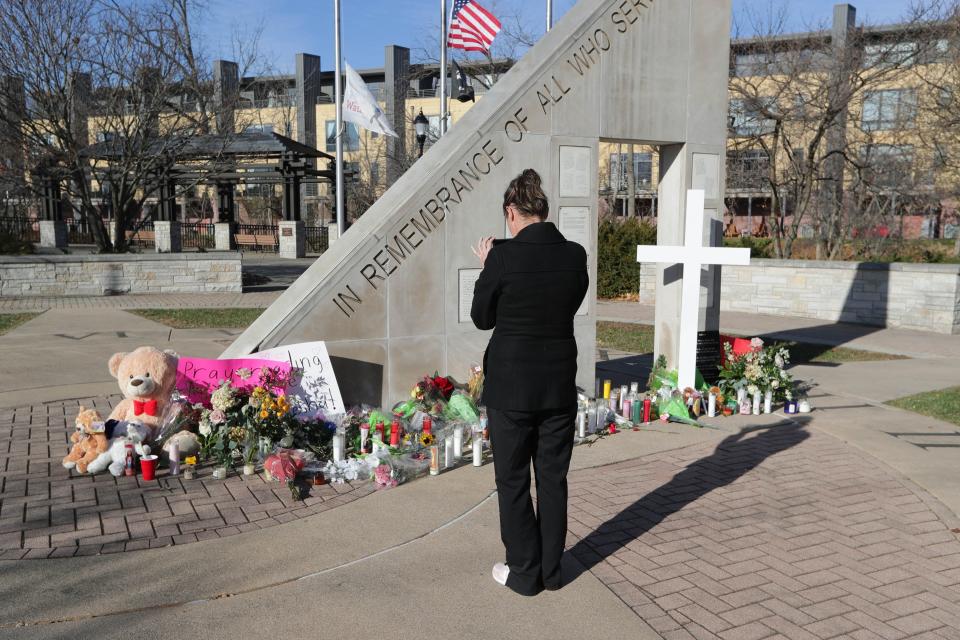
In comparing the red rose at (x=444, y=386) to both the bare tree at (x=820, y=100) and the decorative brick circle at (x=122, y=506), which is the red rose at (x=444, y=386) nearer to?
the decorative brick circle at (x=122, y=506)

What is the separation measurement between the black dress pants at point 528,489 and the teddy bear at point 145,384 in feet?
10.1

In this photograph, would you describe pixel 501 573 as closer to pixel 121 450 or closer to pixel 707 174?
pixel 121 450

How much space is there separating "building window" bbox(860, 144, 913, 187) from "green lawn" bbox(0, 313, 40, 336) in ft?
62.1

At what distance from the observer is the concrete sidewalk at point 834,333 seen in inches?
484

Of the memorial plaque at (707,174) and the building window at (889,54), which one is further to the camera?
the building window at (889,54)

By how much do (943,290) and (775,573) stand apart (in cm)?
1219

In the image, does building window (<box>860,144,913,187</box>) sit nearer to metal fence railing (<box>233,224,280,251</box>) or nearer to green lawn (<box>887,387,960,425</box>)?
green lawn (<box>887,387,960,425</box>)

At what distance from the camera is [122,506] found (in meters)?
4.92

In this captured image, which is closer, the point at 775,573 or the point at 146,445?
the point at 775,573

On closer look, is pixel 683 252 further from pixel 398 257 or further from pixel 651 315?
pixel 651 315

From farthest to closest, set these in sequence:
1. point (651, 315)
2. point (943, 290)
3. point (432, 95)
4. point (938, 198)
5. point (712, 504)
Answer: point (432, 95)
point (938, 198)
point (651, 315)
point (943, 290)
point (712, 504)

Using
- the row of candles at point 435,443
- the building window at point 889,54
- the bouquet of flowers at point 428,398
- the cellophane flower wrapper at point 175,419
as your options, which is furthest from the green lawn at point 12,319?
the building window at point 889,54

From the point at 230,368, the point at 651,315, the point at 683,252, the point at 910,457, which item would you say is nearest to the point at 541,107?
the point at 683,252

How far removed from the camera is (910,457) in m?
6.25
